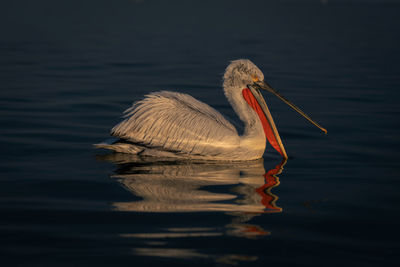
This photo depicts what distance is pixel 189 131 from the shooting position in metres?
6.05

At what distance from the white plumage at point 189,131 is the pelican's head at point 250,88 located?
0.04ft

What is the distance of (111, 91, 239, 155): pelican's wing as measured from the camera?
6.05m

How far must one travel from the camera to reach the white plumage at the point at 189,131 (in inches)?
239

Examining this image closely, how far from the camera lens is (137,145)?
6238 millimetres

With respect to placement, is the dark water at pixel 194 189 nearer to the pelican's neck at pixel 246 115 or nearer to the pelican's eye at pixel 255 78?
the pelican's neck at pixel 246 115

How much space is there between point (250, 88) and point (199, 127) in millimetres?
834

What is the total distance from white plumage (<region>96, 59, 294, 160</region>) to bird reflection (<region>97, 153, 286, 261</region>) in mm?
107

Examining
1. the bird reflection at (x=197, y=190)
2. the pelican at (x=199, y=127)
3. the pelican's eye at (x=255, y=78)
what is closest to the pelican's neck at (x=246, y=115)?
the pelican at (x=199, y=127)

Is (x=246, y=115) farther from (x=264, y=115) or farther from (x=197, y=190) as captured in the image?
(x=197, y=190)

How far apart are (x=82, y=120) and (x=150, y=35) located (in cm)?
1726

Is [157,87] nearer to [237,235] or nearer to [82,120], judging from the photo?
[82,120]

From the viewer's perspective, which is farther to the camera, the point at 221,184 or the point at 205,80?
the point at 205,80

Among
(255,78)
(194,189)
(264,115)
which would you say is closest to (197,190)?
(194,189)

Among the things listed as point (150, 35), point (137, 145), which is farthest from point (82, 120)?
point (150, 35)
